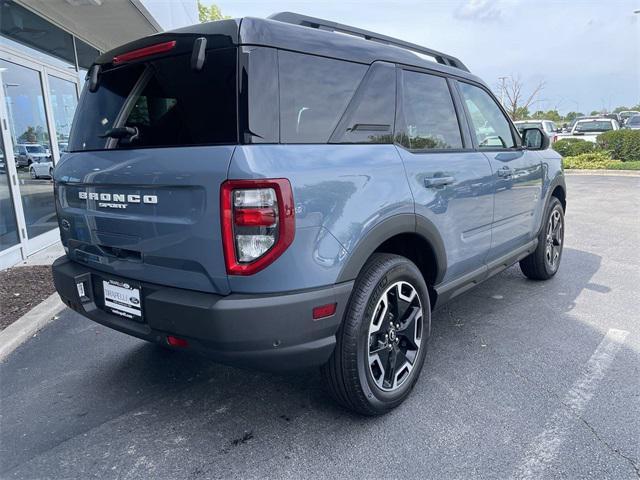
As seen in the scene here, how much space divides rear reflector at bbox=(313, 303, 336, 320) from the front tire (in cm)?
18

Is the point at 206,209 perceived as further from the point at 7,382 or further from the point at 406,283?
the point at 7,382

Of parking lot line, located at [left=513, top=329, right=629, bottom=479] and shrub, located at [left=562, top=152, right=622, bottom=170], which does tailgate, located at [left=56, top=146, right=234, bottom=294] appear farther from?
shrub, located at [left=562, top=152, right=622, bottom=170]

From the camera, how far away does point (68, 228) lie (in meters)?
2.77

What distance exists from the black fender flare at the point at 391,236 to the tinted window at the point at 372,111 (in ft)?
1.51

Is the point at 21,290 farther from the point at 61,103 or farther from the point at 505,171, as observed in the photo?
the point at 505,171

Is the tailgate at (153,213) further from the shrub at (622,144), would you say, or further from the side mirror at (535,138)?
the shrub at (622,144)

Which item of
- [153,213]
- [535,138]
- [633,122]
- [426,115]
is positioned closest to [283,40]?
[153,213]

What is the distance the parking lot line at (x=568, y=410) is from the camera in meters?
2.21

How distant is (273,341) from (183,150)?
945 mm

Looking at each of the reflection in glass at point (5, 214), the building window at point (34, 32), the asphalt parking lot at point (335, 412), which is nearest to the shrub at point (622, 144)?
the asphalt parking lot at point (335, 412)

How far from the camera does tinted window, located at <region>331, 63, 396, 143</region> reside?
245 centimetres

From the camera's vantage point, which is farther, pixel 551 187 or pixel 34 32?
pixel 34 32

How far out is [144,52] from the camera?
2441 millimetres

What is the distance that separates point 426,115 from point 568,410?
6.32ft
